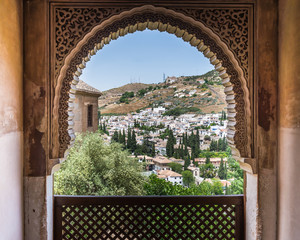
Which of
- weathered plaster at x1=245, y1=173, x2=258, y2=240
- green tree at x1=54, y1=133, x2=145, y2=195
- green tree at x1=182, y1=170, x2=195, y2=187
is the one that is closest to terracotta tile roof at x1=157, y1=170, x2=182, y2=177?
green tree at x1=182, y1=170, x2=195, y2=187

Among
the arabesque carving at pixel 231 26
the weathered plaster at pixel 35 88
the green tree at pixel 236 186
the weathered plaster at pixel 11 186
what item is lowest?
the green tree at pixel 236 186

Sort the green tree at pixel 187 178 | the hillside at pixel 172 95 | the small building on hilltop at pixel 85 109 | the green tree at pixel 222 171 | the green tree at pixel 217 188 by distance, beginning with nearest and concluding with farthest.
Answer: the green tree at pixel 217 188 → the green tree at pixel 222 171 → the green tree at pixel 187 178 → the small building on hilltop at pixel 85 109 → the hillside at pixel 172 95

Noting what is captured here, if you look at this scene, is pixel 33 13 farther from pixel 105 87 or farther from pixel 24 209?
pixel 105 87

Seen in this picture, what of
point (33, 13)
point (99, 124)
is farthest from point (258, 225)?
point (99, 124)

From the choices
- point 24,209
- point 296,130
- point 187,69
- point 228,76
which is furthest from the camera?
point 187,69

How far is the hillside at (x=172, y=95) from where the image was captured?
1121 cm

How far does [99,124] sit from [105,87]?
3.63 m

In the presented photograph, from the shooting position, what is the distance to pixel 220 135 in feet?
32.5

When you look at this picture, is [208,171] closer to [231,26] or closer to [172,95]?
[172,95]

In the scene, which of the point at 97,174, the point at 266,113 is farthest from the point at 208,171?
the point at 266,113

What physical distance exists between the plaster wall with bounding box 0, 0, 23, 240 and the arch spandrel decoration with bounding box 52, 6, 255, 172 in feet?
1.17

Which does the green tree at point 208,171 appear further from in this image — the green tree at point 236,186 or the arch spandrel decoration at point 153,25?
Result: the arch spandrel decoration at point 153,25

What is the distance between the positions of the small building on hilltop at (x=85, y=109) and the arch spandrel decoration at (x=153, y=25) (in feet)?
27.2

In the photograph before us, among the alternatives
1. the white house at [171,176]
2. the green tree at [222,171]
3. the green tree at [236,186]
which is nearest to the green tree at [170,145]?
the white house at [171,176]
